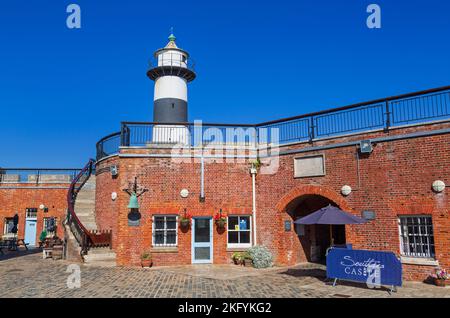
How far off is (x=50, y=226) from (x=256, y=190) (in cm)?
1645

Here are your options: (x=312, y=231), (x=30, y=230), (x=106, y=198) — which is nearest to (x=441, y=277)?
(x=312, y=231)

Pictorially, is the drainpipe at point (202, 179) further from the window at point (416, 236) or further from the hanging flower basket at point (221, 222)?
the window at point (416, 236)

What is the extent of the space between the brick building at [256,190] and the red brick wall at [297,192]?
36 millimetres

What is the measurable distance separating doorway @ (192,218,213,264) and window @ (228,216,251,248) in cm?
80

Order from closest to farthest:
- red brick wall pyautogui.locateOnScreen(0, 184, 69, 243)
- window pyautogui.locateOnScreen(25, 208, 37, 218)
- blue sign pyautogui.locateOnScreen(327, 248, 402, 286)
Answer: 1. blue sign pyautogui.locateOnScreen(327, 248, 402, 286)
2. red brick wall pyautogui.locateOnScreen(0, 184, 69, 243)
3. window pyautogui.locateOnScreen(25, 208, 37, 218)

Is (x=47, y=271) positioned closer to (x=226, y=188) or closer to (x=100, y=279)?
(x=100, y=279)

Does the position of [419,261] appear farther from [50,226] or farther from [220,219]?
[50,226]

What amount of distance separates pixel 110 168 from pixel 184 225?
461 cm

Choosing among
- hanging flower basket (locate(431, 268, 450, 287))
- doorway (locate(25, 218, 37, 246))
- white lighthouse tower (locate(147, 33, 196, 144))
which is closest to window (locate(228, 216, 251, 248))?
hanging flower basket (locate(431, 268, 450, 287))

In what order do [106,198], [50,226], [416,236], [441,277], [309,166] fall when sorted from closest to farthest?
[441,277] → [416,236] → [309,166] → [106,198] → [50,226]

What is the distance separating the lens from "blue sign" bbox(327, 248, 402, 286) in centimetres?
912

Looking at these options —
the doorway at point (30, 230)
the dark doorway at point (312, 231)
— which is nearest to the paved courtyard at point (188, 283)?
the dark doorway at point (312, 231)

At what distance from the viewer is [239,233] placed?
14.4 metres

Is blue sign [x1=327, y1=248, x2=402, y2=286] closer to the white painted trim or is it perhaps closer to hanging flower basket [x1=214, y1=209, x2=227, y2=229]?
the white painted trim
